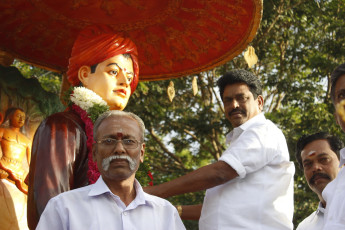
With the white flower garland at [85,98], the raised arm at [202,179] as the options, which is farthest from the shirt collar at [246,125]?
the white flower garland at [85,98]

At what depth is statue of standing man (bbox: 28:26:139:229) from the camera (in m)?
2.98

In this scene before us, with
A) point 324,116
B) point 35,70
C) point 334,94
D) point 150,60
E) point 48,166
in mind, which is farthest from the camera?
point 35,70

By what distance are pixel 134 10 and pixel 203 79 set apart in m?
7.00

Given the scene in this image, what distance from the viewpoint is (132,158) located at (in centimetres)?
249

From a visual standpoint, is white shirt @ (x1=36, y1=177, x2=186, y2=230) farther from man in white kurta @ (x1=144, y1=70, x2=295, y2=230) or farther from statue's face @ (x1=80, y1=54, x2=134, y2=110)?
statue's face @ (x1=80, y1=54, x2=134, y2=110)

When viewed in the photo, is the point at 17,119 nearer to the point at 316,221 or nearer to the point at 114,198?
the point at 114,198

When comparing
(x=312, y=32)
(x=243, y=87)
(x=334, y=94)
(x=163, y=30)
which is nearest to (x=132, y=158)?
(x=334, y=94)

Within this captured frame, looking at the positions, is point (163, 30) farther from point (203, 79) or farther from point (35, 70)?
point (35, 70)

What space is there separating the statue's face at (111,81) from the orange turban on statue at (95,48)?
0.18 ft

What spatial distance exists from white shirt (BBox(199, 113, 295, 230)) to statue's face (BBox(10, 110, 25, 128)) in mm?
1655

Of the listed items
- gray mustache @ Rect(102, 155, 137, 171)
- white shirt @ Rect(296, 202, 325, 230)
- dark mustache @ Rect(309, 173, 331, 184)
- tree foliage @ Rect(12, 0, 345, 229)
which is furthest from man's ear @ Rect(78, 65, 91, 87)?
tree foliage @ Rect(12, 0, 345, 229)

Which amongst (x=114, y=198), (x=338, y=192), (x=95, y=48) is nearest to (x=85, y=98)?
(x=95, y=48)

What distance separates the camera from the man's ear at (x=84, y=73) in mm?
3670

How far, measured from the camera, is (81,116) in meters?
3.42
